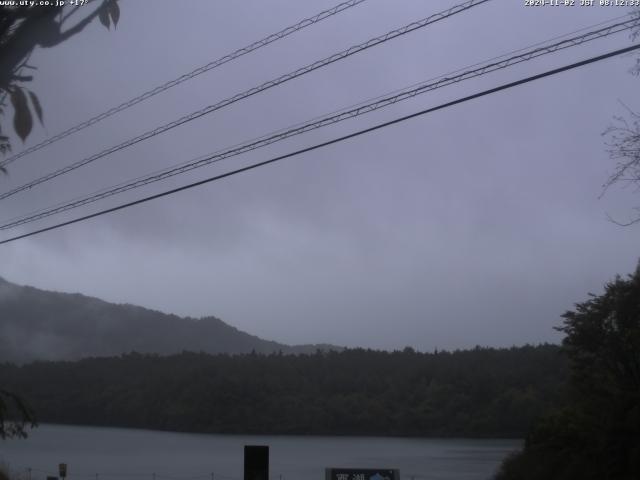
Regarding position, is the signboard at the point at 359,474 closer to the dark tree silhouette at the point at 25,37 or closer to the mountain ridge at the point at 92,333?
the dark tree silhouette at the point at 25,37

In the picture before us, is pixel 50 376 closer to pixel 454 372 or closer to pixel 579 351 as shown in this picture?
pixel 454 372

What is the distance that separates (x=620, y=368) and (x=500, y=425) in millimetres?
45977

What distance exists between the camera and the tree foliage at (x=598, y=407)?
60.4ft

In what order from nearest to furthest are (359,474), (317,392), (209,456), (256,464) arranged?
(256,464) < (359,474) < (209,456) < (317,392)

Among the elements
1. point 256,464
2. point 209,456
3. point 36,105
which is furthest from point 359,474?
point 209,456

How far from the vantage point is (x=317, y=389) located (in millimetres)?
90250

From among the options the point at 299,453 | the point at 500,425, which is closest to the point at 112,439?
the point at 299,453

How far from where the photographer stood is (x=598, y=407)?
2081 centimetres

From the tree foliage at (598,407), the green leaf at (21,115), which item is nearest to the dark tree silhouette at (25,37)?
the green leaf at (21,115)

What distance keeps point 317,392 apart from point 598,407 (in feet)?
233

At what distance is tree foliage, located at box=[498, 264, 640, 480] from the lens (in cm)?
1842

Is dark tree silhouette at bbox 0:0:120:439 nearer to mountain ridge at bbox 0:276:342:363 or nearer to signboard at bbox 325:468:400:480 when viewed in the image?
signboard at bbox 325:468:400:480

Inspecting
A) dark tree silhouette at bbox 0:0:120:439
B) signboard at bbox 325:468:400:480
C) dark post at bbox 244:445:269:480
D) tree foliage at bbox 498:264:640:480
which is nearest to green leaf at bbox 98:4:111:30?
dark tree silhouette at bbox 0:0:120:439

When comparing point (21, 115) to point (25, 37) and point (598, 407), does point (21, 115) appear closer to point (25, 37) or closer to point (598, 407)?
point (25, 37)
